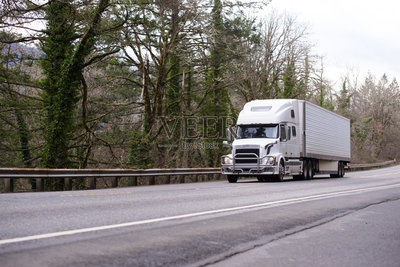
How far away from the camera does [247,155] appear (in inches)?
837

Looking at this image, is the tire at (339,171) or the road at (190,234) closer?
the road at (190,234)

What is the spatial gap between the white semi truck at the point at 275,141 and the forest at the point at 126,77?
22.6 feet

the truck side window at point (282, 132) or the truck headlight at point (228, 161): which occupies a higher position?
the truck side window at point (282, 132)

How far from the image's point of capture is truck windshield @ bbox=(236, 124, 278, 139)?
21844mm

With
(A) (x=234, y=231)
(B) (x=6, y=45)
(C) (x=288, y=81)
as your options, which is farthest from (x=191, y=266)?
(C) (x=288, y=81)

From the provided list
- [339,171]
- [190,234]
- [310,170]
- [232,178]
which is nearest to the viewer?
[190,234]

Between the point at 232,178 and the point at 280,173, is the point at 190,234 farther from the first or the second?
the point at 232,178

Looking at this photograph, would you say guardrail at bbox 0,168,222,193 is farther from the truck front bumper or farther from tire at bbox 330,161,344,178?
tire at bbox 330,161,344,178

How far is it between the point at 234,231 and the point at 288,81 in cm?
3977

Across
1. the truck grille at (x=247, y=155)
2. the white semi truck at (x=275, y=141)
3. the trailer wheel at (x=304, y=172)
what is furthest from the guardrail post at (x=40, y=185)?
the trailer wheel at (x=304, y=172)

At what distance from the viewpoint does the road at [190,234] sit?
4805 mm

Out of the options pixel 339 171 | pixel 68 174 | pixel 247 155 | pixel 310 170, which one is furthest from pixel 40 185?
pixel 339 171

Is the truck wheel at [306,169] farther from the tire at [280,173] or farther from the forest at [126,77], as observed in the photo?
the forest at [126,77]

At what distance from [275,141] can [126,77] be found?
12.5 m
